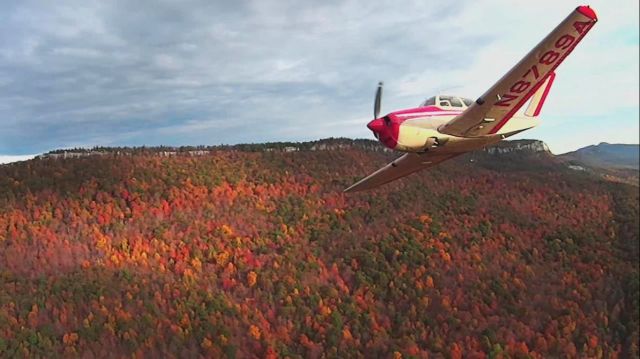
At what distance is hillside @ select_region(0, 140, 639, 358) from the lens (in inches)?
1056

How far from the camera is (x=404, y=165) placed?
14.1m

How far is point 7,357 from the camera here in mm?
22109

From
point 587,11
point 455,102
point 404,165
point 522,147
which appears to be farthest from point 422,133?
point 522,147

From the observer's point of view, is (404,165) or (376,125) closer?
(376,125)

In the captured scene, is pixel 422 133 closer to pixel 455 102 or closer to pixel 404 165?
pixel 455 102

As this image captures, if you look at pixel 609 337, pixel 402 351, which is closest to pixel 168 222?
pixel 402 351

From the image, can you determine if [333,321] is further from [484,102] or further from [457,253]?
[484,102]

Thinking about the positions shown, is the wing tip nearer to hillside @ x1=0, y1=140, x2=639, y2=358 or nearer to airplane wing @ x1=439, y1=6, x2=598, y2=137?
airplane wing @ x1=439, y1=6, x2=598, y2=137

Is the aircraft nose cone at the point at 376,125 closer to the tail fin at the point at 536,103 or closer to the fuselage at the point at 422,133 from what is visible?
the fuselage at the point at 422,133

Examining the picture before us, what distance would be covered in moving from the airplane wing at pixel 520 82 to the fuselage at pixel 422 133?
0.23 metres

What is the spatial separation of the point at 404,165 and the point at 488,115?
144 inches

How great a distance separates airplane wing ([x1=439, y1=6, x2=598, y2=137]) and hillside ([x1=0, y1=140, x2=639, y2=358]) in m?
18.7

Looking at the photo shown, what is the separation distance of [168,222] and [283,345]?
19718mm

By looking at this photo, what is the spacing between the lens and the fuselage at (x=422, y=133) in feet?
35.8
